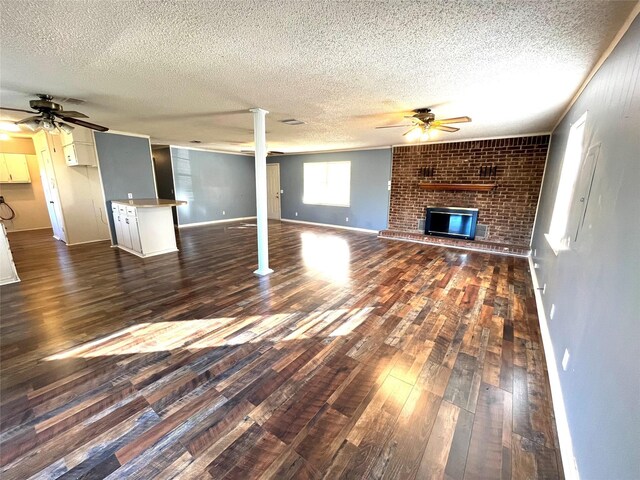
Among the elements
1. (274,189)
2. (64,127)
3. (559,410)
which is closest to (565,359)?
(559,410)

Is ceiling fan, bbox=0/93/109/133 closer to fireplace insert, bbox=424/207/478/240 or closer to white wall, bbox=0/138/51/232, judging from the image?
white wall, bbox=0/138/51/232

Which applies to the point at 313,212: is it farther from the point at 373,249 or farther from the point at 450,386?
the point at 450,386

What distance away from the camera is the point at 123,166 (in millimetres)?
5699

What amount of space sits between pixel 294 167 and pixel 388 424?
27.3 ft

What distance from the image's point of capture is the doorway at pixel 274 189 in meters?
9.46

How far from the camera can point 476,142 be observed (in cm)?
585

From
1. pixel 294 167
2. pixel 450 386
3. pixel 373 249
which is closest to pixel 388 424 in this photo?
pixel 450 386

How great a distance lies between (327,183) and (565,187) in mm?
6060

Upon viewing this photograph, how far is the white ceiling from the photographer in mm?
1512

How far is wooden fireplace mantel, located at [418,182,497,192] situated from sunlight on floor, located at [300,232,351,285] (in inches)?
96.2

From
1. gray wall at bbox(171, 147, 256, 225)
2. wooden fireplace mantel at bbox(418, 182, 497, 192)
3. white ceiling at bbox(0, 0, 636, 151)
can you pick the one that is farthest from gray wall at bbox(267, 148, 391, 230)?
white ceiling at bbox(0, 0, 636, 151)

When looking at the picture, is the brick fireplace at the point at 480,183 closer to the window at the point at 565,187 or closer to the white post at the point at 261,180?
the window at the point at 565,187

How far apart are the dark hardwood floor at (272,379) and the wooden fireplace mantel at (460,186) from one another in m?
2.67

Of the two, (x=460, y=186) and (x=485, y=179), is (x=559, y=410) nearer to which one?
(x=460, y=186)
